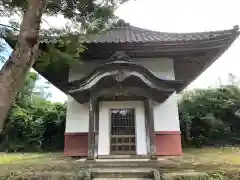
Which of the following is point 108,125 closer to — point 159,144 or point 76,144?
point 76,144

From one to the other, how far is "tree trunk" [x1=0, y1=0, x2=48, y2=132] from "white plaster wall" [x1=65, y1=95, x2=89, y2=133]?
13.2 ft

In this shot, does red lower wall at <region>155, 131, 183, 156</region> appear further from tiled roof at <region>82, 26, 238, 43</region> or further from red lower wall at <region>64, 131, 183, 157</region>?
tiled roof at <region>82, 26, 238, 43</region>

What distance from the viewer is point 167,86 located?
239 inches

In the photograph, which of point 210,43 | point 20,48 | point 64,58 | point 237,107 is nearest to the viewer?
point 20,48

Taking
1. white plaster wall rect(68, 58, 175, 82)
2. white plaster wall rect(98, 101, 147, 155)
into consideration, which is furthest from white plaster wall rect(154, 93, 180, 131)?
white plaster wall rect(68, 58, 175, 82)

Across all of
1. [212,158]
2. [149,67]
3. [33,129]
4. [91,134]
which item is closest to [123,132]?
[91,134]

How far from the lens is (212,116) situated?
43.1 ft

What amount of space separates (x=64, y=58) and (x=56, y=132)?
11.9 m

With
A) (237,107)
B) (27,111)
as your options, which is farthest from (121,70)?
(27,111)

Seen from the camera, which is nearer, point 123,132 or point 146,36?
point 123,132

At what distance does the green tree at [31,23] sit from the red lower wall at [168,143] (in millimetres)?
3745

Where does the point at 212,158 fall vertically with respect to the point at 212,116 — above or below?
below

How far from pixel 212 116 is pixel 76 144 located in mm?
9018

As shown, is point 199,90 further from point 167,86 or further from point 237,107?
point 167,86
